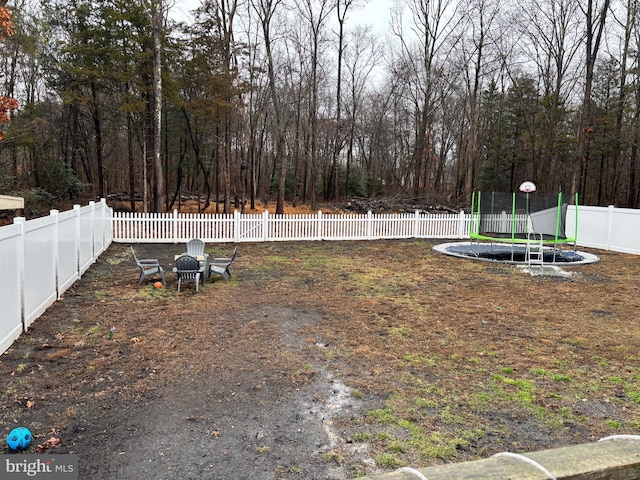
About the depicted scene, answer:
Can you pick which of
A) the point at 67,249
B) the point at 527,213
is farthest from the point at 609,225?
the point at 67,249

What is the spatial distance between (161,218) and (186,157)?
56.5 feet

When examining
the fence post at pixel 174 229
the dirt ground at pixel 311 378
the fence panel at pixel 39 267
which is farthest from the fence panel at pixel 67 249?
the fence post at pixel 174 229

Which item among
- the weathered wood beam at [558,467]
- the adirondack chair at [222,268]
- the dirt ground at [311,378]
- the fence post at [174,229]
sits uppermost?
the weathered wood beam at [558,467]

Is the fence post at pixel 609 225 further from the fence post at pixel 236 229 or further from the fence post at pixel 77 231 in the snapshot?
the fence post at pixel 77 231

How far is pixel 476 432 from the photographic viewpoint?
9.75ft

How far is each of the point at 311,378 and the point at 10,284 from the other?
309cm

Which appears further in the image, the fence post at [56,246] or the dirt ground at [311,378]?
the fence post at [56,246]

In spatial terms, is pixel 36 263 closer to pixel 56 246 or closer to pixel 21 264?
pixel 21 264

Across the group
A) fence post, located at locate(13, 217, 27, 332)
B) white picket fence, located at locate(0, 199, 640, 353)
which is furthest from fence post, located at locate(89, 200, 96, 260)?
fence post, located at locate(13, 217, 27, 332)

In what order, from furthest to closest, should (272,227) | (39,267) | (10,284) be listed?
(272,227), (39,267), (10,284)

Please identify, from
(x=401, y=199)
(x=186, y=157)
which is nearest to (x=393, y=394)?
(x=401, y=199)

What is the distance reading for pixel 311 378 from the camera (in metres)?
3.86

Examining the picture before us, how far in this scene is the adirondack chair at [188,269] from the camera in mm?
7219

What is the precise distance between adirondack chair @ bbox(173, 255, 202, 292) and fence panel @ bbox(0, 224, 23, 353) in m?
2.73
